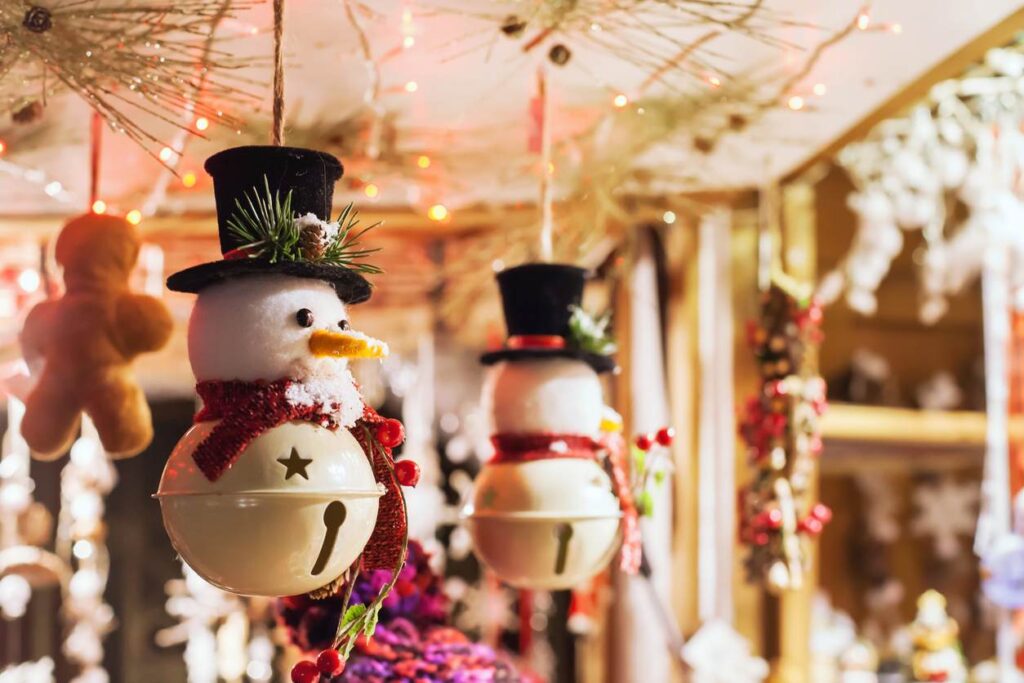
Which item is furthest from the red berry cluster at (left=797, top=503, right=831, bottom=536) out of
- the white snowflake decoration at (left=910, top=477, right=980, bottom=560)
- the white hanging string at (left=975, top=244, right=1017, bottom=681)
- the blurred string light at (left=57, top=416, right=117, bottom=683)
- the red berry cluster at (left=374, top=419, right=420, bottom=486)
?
the white snowflake decoration at (left=910, top=477, right=980, bottom=560)

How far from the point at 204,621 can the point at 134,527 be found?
0.28m

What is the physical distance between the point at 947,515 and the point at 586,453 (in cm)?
202

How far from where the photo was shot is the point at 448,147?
5.81 feet

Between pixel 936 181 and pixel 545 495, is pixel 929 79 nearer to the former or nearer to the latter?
pixel 936 181

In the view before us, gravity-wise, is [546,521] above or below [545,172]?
below

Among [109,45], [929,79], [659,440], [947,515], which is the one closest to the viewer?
[109,45]

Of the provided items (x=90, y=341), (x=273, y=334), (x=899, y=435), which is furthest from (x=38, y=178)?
(x=899, y=435)

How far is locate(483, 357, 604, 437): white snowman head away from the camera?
1.31 meters

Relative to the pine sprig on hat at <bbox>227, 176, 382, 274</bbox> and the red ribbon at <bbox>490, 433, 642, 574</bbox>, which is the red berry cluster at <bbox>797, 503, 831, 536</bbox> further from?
the pine sprig on hat at <bbox>227, 176, 382, 274</bbox>

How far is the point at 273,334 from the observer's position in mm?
964

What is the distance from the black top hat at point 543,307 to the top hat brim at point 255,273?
1.22 feet

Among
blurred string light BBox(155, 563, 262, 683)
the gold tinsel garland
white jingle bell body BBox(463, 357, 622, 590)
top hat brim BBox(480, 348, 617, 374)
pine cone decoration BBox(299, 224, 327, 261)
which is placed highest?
the gold tinsel garland

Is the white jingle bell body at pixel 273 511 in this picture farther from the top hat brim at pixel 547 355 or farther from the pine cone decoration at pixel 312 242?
the top hat brim at pixel 547 355

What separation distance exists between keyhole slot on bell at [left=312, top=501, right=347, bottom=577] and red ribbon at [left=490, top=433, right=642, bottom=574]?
0.37 metres
